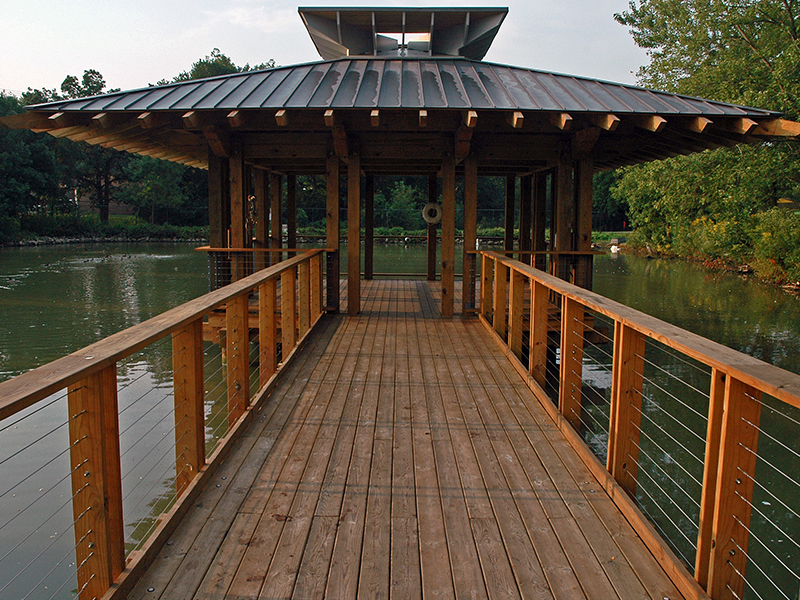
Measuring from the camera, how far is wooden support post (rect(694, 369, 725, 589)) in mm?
2107

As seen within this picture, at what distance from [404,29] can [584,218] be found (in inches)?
174

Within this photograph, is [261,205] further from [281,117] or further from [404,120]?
[281,117]

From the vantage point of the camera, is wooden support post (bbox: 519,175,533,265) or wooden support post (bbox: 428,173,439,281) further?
wooden support post (bbox: 428,173,439,281)

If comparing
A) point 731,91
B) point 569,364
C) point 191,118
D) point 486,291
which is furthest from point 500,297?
point 731,91

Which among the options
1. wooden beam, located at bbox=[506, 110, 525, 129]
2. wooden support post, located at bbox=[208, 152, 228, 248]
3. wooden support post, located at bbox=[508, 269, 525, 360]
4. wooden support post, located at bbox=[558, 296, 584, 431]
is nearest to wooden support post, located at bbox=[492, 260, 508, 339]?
wooden support post, located at bbox=[508, 269, 525, 360]

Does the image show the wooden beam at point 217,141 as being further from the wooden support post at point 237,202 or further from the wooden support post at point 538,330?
the wooden support post at point 538,330

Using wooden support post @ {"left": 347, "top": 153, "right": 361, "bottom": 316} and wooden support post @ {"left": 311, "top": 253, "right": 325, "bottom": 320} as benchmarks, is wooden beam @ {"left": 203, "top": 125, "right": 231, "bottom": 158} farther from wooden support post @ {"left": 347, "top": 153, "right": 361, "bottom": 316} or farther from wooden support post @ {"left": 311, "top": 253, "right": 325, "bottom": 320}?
wooden support post @ {"left": 311, "top": 253, "right": 325, "bottom": 320}

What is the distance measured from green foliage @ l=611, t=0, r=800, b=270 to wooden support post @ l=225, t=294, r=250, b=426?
15502mm

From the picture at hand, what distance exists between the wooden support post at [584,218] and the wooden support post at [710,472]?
6.34 metres

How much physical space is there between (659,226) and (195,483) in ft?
98.3

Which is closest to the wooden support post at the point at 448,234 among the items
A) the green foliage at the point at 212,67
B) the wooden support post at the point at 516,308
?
the wooden support post at the point at 516,308

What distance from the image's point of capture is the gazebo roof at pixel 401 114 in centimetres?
720

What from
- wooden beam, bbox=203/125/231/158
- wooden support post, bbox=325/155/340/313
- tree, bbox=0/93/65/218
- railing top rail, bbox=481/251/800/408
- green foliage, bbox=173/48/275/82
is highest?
green foliage, bbox=173/48/275/82

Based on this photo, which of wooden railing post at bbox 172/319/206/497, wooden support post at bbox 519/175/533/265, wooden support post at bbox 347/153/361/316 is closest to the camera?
wooden railing post at bbox 172/319/206/497
